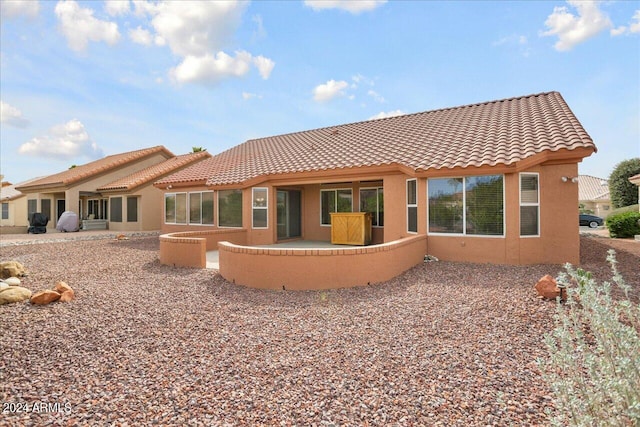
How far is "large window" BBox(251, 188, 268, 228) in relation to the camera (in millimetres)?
13695

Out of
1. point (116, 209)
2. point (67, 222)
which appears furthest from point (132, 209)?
point (67, 222)

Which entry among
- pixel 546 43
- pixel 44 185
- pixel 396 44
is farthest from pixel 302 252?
pixel 44 185

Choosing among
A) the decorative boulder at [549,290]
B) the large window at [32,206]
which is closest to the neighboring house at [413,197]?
the decorative boulder at [549,290]

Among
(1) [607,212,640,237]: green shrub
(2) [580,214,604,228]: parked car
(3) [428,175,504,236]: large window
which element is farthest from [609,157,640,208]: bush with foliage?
(3) [428,175,504,236]: large window

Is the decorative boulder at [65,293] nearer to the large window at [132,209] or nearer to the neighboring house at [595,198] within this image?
the large window at [132,209]

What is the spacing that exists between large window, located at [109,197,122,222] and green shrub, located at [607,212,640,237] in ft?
97.4

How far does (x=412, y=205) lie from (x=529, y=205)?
3277 mm

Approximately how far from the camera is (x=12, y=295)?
21.5ft

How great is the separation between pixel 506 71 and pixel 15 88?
62.9ft

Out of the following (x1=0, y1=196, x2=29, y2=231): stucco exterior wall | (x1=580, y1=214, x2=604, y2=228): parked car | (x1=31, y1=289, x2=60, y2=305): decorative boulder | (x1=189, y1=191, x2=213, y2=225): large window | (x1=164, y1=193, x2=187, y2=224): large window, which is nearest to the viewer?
(x1=31, y1=289, x2=60, y2=305): decorative boulder

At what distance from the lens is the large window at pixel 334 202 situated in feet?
46.5

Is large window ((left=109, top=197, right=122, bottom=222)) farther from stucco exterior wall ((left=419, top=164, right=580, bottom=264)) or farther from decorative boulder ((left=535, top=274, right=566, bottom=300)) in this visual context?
decorative boulder ((left=535, top=274, right=566, bottom=300))

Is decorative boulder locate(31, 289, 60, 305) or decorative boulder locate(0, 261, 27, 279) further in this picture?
decorative boulder locate(0, 261, 27, 279)

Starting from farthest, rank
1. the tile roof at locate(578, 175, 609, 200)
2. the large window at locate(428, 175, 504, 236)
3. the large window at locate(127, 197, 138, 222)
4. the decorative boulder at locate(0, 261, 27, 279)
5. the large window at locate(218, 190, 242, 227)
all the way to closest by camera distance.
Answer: the tile roof at locate(578, 175, 609, 200), the large window at locate(127, 197, 138, 222), the large window at locate(218, 190, 242, 227), the large window at locate(428, 175, 504, 236), the decorative boulder at locate(0, 261, 27, 279)
